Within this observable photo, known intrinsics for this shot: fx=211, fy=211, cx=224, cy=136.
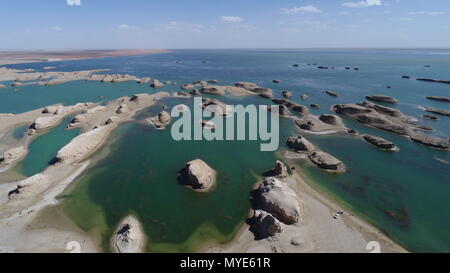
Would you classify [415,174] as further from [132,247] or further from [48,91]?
[48,91]

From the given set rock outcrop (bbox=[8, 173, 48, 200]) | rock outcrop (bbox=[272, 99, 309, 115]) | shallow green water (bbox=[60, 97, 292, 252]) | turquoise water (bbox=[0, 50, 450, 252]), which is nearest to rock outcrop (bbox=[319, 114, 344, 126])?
turquoise water (bbox=[0, 50, 450, 252])

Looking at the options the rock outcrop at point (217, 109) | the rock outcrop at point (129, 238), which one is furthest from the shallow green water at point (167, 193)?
the rock outcrop at point (217, 109)

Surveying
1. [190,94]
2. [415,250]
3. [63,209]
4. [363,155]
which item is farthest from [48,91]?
[415,250]

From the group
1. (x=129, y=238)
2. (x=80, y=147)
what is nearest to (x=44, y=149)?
(x=80, y=147)

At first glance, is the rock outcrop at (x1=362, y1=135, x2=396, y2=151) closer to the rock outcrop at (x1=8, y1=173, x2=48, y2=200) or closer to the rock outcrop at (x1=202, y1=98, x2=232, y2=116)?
the rock outcrop at (x1=202, y1=98, x2=232, y2=116)

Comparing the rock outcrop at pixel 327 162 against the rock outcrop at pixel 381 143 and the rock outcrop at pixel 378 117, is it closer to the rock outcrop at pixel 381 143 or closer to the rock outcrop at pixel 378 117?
the rock outcrop at pixel 381 143

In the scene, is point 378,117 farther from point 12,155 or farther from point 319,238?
point 12,155
